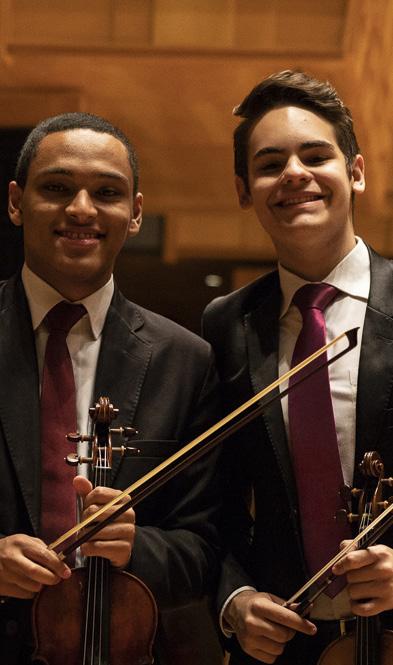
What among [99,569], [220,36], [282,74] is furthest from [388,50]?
[99,569]

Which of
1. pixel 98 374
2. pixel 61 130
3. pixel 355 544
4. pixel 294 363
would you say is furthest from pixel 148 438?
pixel 61 130

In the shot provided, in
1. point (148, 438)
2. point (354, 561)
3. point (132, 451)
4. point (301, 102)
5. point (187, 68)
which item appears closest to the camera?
point (354, 561)

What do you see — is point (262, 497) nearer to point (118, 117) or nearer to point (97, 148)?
point (97, 148)

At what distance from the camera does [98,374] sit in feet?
4.75

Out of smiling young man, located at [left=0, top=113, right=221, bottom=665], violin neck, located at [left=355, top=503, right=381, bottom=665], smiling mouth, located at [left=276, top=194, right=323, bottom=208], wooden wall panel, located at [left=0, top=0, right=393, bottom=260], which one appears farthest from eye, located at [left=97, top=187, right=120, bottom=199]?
wooden wall panel, located at [left=0, top=0, right=393, bottom=260]

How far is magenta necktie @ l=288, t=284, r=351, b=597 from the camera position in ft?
4.50

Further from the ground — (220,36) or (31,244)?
(220,36)

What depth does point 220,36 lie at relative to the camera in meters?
2.32

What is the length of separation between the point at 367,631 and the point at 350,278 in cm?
47

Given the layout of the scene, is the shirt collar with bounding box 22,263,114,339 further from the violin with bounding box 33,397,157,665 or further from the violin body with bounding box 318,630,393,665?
the violin body with bounding box 318,630,393,665

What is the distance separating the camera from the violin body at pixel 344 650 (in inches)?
48.4

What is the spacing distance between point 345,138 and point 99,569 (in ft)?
2.21

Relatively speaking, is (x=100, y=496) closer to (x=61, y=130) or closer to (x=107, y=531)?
(x=107, y=531)

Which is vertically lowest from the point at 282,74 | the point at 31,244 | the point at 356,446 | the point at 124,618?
the point at 124,618
